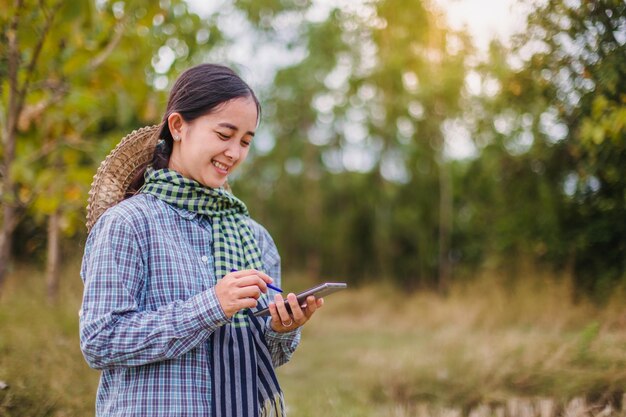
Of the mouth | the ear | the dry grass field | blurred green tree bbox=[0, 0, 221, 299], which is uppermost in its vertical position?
blurred green tree bbox=[0, 0, 221, 299]

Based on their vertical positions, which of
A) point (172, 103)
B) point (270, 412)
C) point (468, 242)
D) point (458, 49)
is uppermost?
point (458, 49)

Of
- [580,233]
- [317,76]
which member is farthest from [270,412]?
Answer: [317,76]

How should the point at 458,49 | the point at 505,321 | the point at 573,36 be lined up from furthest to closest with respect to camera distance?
the point at 458,49 → the point at 505,321 → the point at 573,36

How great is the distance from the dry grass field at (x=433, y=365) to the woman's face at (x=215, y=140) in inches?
62.2

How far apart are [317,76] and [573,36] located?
9515 mm

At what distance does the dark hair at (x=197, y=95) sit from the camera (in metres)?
2.00

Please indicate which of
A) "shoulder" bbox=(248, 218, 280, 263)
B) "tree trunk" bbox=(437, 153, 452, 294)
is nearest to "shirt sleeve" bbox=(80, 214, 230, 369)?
"shoulder" bbox=(248, 218, 280, 263)

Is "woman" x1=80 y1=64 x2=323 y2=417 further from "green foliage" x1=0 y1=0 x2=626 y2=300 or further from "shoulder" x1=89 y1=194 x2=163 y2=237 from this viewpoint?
"green foliage" x1=0 y1=0 x2=626 y2=300

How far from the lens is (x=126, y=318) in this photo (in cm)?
176

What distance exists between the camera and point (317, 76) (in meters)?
13.5

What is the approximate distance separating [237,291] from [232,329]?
26 centimetres

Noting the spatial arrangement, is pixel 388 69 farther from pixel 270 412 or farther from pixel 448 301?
pixel 270 412

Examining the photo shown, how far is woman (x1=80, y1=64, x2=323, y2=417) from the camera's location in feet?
5.74

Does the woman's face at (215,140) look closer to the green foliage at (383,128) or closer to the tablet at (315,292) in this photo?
the tablet at (315,292)
